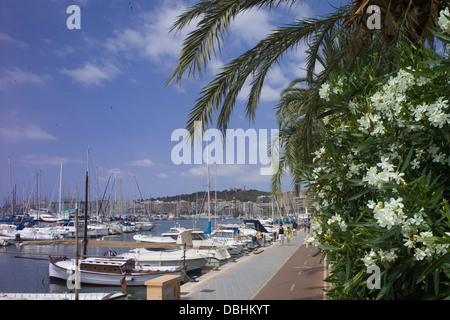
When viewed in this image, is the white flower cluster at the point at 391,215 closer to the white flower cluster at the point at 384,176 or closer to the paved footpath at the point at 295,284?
the white flower cluster at the point at 384,176

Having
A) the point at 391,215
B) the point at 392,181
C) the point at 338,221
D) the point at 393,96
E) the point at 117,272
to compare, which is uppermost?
the point at 393,96

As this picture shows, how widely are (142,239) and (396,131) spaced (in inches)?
1435

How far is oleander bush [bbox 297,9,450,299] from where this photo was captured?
2.84m

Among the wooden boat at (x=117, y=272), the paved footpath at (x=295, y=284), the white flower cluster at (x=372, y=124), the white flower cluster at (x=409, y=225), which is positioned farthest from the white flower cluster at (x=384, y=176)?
the wooden boat at (x=117, y=272)

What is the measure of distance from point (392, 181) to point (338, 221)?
86cm

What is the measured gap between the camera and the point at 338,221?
386cm

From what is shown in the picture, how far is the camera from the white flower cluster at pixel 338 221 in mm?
3763

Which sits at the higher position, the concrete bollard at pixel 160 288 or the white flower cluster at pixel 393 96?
the white flower cluster at pixel 393 96

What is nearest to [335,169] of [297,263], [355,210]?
[355,210]
